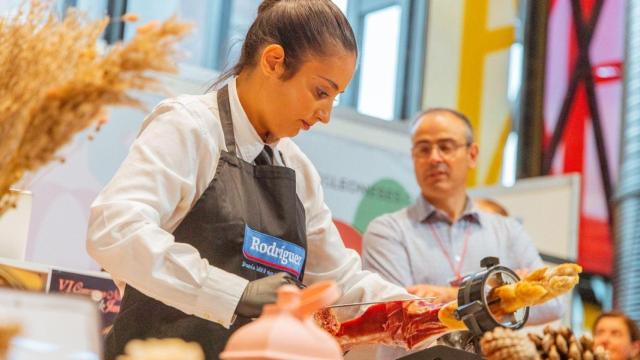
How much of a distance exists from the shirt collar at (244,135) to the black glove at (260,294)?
0.42m

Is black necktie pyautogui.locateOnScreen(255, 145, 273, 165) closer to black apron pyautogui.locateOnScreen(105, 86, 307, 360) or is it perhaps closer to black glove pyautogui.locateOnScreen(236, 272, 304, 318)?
black apron pyautogui.locateOnScreen(105, 86, 307, 360)

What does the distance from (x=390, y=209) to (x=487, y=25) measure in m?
2.81

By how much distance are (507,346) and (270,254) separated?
18.3 inches

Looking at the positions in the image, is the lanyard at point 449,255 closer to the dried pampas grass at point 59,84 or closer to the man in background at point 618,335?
the man in background at point 618,335

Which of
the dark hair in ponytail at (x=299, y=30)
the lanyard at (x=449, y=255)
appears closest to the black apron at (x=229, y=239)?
the dark hair in ponytail at (x=299, y=30)

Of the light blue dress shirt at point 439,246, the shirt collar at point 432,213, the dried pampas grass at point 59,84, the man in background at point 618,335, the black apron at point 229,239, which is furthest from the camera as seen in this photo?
the man in background at point 618,335

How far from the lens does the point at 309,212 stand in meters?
1.74

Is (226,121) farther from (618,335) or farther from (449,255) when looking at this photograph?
(618,335)

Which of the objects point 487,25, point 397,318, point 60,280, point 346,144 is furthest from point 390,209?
point 487,25

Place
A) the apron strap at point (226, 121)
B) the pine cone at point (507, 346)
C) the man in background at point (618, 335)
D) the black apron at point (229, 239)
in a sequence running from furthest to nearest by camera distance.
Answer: the man in background at point (618, 335) < the apron strap at point (226, 121) < the black apron at point (229, 239) < the pine cone at point (507, 346)

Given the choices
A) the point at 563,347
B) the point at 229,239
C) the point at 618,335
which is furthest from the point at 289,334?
the point at 618,335

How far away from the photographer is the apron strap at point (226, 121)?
1.60m

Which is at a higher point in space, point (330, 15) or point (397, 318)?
point (330, 15)

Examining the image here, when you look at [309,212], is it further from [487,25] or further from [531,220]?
[487,25]
